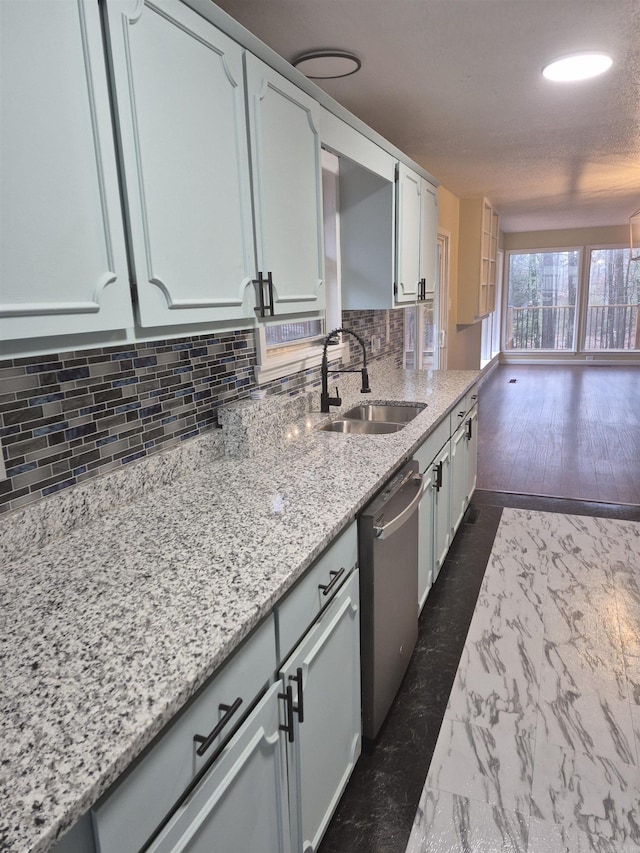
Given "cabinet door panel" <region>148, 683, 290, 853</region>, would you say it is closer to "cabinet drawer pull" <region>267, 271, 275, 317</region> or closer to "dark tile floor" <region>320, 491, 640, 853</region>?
"dark tile floor" <region>320, 491, 640, 853</region>

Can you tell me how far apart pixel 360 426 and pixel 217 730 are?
1.88 m

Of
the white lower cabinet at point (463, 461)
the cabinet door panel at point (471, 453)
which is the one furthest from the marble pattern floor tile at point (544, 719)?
the cabinet door panel at point (471, 453)

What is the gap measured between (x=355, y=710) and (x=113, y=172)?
1.56 m

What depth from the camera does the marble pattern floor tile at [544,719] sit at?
157 centimetres

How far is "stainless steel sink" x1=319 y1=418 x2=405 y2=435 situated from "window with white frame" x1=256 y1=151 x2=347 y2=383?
12.6 inches

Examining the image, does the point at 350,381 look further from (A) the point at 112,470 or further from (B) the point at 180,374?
(A) the point at 112,470

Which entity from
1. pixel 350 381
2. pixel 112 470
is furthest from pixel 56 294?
pixel 350 381

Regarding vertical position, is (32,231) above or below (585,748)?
above

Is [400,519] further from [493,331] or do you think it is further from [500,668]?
[493,331]

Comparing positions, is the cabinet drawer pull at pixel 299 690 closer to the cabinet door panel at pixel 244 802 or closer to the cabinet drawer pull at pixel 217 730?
the cabinet door panel at pixel 244 802

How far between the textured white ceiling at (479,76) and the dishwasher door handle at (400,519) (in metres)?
1.60

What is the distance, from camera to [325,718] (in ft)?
4.71

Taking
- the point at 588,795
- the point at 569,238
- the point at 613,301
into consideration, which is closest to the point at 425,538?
the point at 588,795

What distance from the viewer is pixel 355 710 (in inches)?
66.1
